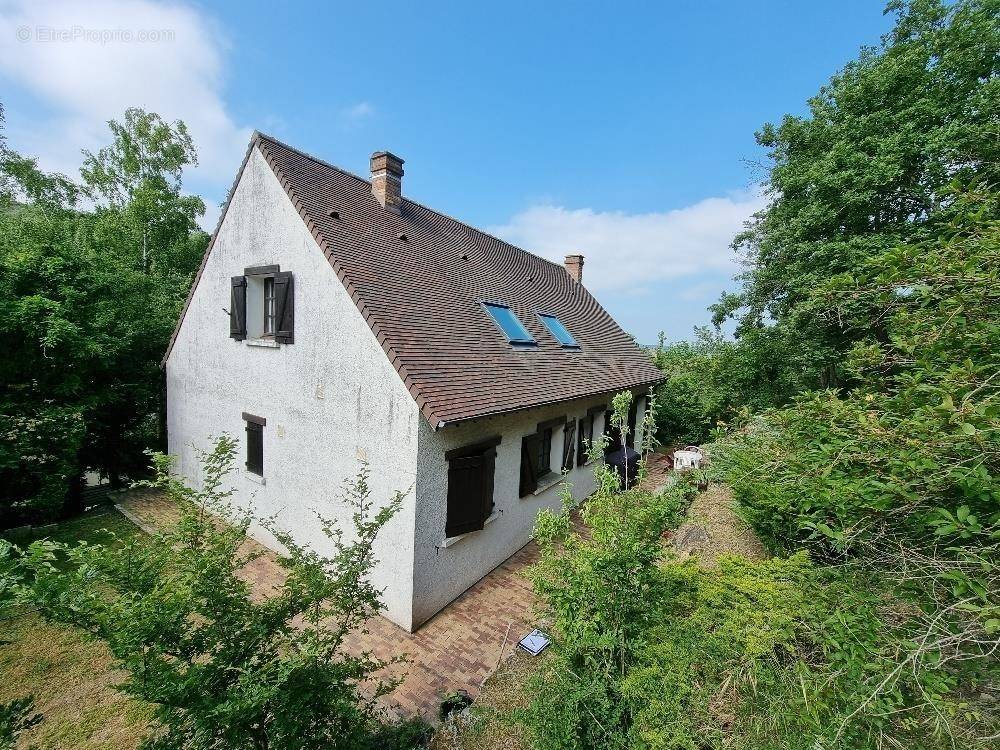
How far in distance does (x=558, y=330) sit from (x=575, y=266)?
7.19 metres

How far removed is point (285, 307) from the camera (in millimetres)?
7680

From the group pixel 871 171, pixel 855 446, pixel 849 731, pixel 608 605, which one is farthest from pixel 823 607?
pixel 871 171

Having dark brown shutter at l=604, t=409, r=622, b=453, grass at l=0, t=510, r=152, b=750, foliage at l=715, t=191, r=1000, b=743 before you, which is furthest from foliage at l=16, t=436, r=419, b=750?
dark brown shutter at l=604, t=409, r=622, b=453

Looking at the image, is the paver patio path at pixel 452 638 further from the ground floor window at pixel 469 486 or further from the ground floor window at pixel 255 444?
the ground floor window at pixel 255 444

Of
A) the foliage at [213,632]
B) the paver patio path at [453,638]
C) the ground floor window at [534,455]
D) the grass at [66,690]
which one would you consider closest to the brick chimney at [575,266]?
the ground floor window at [534,455]

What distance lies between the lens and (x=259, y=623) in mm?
3268

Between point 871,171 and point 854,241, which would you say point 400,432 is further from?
point 871,171

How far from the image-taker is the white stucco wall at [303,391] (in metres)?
6.34

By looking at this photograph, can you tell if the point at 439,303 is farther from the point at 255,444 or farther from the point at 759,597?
the point at 759,597

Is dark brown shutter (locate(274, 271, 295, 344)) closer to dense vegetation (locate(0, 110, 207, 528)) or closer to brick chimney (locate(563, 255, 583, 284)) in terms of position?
dense vegetation (locate(0, 110, 207, 528))

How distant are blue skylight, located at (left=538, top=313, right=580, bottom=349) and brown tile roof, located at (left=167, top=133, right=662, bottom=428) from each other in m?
0.31

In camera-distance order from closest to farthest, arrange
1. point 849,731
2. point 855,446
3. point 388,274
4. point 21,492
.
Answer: point 849,731 → point 855,446 → point 388,274 → point 21,492

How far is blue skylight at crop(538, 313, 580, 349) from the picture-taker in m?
11.4

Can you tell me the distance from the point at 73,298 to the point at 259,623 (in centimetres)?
1060
